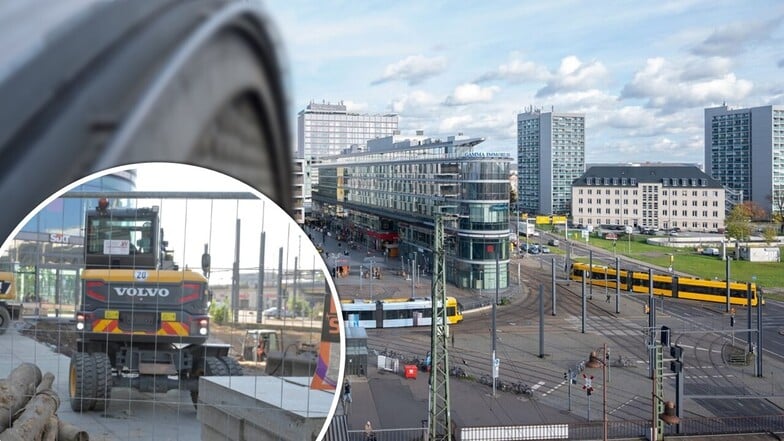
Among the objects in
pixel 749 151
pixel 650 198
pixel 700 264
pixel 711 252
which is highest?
pixel 749 151

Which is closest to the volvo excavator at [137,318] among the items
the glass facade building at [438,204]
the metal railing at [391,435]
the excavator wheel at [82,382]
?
the excavator wheel at [82,382]

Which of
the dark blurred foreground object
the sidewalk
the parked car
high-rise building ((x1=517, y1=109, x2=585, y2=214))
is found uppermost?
high-rise building ((x1=517, y1=109, x2=585, y2=214))

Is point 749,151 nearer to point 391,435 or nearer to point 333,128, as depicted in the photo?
point 333,128

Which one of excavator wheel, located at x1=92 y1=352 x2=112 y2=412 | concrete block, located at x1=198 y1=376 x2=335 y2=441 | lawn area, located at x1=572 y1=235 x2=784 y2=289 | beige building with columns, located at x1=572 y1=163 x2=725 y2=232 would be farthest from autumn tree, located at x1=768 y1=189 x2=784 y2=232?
excavator wheel, located at x1=92 y1=352 x2=112 y2=412

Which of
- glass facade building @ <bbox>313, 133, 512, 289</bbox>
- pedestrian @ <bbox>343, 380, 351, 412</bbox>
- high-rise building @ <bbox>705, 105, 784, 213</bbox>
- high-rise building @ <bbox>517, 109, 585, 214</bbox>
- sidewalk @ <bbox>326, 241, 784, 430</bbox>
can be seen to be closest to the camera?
sidewalk @ <bbox>326, 241, 784, 430</bbox>

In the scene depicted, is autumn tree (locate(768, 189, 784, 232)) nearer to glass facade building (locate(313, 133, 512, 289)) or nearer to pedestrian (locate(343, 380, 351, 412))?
glass facade building (locate(313, 133, 512, 289))

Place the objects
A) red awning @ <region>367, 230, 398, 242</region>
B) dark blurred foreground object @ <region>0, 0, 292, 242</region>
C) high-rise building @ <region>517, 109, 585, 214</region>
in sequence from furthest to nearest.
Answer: high-rise building @ <region>517, 109, 585, 214</region> < red awning @ <region>367, 230, 398, 242</region> < dark blurred foreground object @ <region>0, 0, 292, 242</region>

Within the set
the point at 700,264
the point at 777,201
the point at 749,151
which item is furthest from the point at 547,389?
the point at 749,151

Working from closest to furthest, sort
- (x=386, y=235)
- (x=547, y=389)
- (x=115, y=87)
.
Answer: (x=115, y=87) < (x=547, y=389) < (x=386, y=235)
